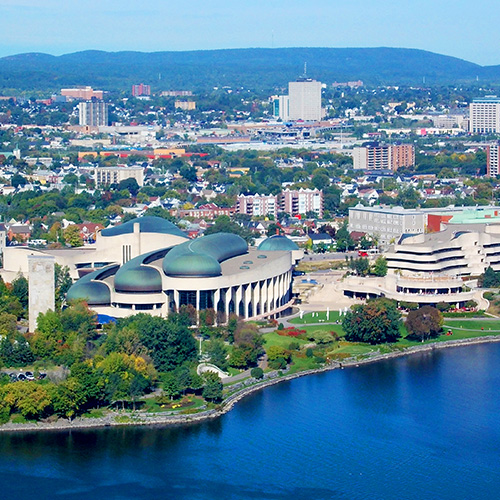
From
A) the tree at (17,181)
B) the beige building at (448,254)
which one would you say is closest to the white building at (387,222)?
the beige building at (448,254)

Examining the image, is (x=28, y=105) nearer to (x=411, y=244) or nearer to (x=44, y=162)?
(x=44, y=162)

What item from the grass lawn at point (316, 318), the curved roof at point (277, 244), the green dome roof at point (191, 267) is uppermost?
the curved roof at point (277, 244)

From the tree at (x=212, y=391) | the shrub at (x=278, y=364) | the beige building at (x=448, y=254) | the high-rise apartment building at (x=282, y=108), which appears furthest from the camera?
the high-rise apartment building at (x=282, y=108)

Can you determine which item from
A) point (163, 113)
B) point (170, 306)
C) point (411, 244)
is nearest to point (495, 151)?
point (411, 244)

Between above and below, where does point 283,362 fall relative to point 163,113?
below

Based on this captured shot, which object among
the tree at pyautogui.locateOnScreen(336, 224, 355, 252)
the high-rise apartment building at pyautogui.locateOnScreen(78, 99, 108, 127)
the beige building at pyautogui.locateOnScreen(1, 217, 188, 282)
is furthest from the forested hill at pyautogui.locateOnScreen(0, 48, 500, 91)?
the beige building at pyautogui.locateOnScreen(1, 217, 188, 282)

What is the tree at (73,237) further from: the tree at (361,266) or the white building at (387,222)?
the tree at (361,266)

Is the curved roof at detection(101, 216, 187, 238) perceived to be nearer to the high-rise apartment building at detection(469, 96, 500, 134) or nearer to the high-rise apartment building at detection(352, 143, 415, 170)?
A: the high-rise apartment building at detection(352, 143, 415, 170)
